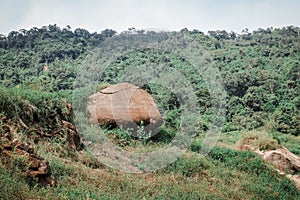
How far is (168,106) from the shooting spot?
17.7 meters

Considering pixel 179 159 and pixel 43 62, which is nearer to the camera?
pixel 179 159

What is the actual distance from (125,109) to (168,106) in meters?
6.00

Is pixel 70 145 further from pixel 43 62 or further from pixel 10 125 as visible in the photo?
pixel 43 62

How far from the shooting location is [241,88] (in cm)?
2850

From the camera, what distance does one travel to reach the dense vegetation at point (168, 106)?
21.3ft

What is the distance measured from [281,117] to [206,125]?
7.00 meters

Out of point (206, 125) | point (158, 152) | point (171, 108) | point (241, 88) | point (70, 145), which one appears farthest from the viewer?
point (241, 88)

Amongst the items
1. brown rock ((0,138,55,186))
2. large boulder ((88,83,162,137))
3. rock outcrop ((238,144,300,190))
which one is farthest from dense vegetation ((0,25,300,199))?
rock outcrop ((238,144,300,190))

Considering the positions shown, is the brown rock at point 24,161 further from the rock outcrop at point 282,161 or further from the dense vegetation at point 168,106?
the rock outcrop at point 282,161

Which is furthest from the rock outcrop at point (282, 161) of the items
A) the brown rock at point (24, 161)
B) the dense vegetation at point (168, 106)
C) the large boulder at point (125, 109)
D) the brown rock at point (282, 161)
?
the brown rock at point (24, 161)

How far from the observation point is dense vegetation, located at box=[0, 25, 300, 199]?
21.3ft

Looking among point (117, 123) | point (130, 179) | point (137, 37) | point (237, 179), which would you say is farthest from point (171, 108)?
point (130, 179)

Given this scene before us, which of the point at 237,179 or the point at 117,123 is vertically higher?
the point at 117,123

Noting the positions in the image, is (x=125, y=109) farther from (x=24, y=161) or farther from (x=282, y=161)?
(x=24, y=161)
